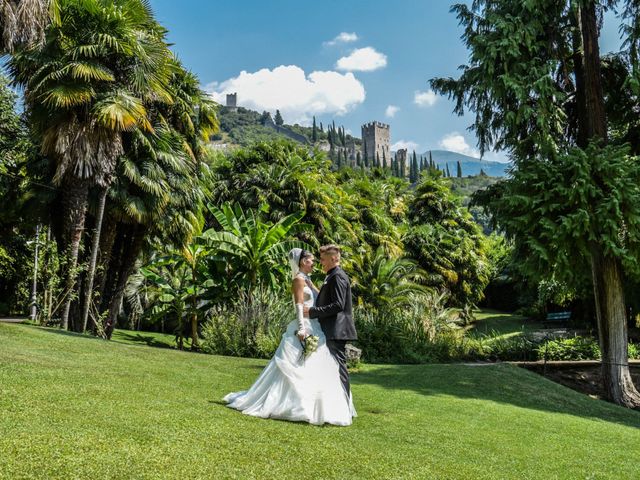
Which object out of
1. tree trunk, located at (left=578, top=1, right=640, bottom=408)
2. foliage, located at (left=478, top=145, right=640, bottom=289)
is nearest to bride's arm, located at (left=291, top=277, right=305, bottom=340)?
foliage, located at (left=478, top=145, right=640, bottom=289)

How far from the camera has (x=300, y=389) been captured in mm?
5773

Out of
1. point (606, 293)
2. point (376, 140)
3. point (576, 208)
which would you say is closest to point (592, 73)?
point (576, 208)

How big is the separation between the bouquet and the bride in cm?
3

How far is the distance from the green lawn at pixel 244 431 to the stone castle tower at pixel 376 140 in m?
176

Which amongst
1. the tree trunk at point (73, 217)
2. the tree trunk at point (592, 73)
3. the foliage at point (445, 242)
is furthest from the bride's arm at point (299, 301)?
the foliage at point (445, 242)

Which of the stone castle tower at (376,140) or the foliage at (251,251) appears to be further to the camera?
the stone castle tower at (376,140)

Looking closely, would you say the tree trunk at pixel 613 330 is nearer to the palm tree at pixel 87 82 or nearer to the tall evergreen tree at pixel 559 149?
the tall evergreen tree at pixel 559 149

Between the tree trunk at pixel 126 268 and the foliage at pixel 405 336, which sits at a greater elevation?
the tree trunk at pixel 126 268

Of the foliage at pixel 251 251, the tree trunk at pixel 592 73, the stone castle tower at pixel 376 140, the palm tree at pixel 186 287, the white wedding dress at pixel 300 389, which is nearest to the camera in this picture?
the white wedding dress at pixel 300 389

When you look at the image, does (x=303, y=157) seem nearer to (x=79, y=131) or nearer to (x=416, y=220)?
(x=416, y=220)

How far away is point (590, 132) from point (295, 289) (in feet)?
35.6

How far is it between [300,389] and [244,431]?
967 mm

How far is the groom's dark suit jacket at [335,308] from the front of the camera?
595 centimetres

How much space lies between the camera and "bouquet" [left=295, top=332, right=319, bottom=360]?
5.89 m
